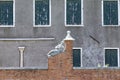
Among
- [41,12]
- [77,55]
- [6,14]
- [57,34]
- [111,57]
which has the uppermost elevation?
[41,12]

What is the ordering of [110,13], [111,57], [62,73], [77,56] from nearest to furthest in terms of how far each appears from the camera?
[62,73]
[77,56]
[111,57]
[110,13]

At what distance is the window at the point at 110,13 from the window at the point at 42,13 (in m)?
3.54

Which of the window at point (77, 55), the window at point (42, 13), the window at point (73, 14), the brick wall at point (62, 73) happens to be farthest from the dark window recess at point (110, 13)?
the brick wall at point (62, 73)

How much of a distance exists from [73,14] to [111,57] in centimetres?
367

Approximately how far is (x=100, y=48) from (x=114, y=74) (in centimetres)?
1109

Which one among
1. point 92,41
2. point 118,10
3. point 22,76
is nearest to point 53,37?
point 92,41

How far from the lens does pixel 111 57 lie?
27.1m

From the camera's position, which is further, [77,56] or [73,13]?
[73,13]

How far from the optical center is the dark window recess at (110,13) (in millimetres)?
27281

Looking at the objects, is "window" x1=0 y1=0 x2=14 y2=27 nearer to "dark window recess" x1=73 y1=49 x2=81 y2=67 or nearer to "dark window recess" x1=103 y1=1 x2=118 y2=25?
"dark window recess" x1=73 y1=49 x2=81 y2=67

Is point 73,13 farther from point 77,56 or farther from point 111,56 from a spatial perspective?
point 111,56

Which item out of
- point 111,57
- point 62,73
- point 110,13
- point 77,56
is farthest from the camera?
point 110,13

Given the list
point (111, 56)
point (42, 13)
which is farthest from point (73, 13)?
point (111, 56)

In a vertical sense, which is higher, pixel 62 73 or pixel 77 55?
pixel 77 55
